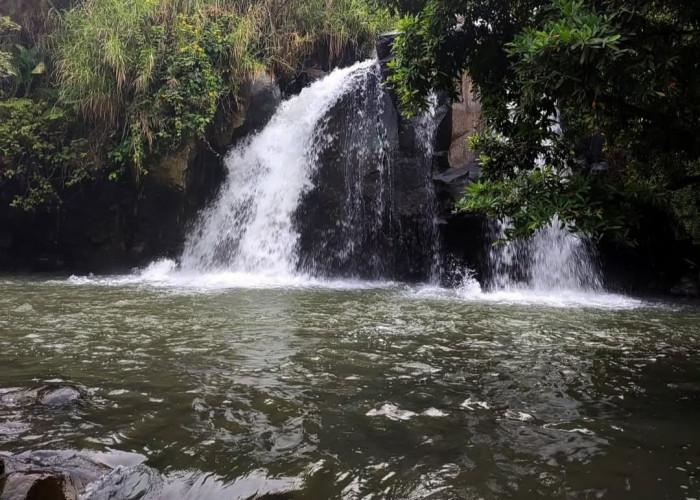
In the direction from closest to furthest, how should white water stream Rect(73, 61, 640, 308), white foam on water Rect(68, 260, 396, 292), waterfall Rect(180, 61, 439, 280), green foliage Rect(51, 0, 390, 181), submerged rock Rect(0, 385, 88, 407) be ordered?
submerged rock Rect(0, 385, 88, 407) < white foam on water Rect(68, 260, 396, 292) < white water stream Rect(73, 61, 640, 308) < green foliage Rect(51, 0, 390, 181) < waterfall Rect(180, 61, 439, 280)

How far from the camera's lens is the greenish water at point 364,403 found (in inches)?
114

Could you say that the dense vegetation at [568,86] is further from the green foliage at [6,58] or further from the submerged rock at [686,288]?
the green foliage at [6,58]

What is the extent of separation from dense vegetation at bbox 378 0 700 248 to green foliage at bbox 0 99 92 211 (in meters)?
11.7

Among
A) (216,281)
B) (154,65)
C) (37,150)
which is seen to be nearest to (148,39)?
(154,65)

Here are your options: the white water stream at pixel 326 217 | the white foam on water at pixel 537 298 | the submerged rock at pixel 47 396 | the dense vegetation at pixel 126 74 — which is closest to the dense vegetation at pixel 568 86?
the submerged rock at pixel 47 396

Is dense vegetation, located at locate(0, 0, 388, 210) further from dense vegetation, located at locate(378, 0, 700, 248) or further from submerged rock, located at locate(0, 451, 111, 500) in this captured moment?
submerged rock, located at locate(0, 451, 111, 500)

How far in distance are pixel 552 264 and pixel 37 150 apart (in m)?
12.6

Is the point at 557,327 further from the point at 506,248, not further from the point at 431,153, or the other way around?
the point at 431,153

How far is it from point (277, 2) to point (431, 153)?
20.4 ft

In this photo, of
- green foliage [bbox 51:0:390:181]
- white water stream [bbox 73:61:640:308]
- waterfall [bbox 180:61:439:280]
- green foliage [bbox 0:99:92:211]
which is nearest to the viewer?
white water stream [bbox 73:61:640:308]

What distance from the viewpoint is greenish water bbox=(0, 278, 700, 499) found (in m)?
2.90

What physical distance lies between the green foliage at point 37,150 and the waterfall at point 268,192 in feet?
11.2

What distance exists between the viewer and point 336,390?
4270 millimetres

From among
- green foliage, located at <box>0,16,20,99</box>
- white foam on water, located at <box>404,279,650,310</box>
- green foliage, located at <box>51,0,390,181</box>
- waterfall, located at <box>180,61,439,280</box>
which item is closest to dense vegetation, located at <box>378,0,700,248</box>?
white foam on water, located at <box>404,279,650,310</box>
